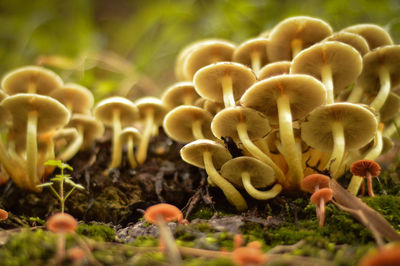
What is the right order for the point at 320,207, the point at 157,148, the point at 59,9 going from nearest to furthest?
the point at 320,207 → the point at 157,148 → the point at 59,9

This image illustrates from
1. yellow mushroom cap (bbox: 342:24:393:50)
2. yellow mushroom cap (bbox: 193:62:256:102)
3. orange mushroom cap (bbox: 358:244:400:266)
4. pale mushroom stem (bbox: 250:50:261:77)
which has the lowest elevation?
orange mushroom cap (bbox: 358:244:400:266)

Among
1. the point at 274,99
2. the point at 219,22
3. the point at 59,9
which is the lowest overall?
the point at 274,99

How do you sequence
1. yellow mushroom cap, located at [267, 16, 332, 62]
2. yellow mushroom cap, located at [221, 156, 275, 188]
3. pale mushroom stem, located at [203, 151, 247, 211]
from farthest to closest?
yellow mushroom cap, located at [267, 16, 332, 62] < pale mushroom stem, located at [203, 151, 247, 211] < yellow mushroom cap, located at [221, 156, 275, 188]

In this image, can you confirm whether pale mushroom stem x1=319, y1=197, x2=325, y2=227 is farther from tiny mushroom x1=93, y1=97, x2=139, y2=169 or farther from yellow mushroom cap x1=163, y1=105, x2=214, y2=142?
tiny mushroom x1=93, y1=97, x2=139, y2=169

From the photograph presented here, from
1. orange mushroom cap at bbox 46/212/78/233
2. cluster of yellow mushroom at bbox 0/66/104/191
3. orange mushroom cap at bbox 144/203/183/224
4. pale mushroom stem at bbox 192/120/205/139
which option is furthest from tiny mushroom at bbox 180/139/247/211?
cluster of yellow mushroom at bbox 0/66/104/191

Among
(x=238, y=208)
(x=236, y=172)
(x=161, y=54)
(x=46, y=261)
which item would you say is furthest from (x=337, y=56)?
(x=161, y=54)

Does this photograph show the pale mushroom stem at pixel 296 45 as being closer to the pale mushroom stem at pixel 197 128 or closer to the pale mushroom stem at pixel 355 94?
the pale mushroom stem at pixel 355 94

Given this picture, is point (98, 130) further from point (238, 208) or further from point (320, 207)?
point (320, 207)

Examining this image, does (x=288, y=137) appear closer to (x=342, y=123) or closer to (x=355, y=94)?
(x=342, y=123)
